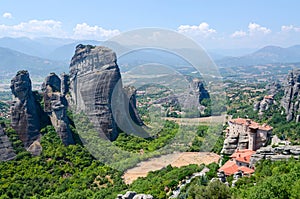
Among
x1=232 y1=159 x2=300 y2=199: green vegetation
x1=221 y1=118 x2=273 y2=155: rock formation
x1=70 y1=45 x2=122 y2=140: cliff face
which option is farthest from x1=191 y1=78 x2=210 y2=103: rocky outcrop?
x1=232 y1=159 x2=300 y2=199: green vegetation

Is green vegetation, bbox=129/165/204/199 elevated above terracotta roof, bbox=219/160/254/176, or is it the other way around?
terracotta roof, bbox=219/160/254/176

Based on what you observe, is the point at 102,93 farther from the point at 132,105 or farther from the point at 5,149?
the point at 5,149

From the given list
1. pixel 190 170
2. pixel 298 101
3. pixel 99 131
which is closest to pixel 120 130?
pixel 99 131

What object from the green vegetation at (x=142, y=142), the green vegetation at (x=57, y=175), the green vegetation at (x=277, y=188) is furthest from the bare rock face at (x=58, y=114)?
the green vegetation at (x=277, y=188)

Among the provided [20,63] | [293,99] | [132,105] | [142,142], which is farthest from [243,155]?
[20,63]

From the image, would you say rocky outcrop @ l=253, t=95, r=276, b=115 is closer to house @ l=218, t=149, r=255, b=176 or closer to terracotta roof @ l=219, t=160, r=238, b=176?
house @ l=218, t=149, r=255, b=176

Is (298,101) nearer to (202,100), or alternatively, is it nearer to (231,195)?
(202,100)

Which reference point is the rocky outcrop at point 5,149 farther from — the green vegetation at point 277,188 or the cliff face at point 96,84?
the green vegetation at point 277,188
